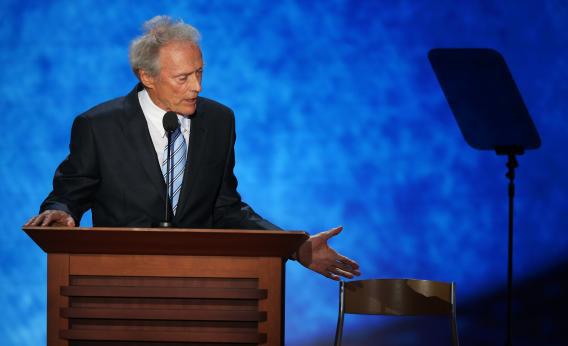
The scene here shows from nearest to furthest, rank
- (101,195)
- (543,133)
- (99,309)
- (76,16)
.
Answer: (99,309) → (101,195) → (76,16) → (543,133)

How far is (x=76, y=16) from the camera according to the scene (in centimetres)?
Result: 436

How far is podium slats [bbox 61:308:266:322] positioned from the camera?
2.05m

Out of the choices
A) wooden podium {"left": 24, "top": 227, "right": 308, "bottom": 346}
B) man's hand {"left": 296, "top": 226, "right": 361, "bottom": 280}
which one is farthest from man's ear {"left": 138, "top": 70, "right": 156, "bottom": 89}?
wooden podium {"left": 24, "top": 227, "right": 308, "bottom": 346}

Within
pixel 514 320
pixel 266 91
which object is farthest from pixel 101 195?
pixel 514 320

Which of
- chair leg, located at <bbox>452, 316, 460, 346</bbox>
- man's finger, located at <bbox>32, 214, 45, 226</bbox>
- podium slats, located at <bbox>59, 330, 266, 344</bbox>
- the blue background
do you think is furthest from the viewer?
the blue background

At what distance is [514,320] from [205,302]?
3.00 metres

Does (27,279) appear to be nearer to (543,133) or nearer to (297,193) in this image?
(297,193)

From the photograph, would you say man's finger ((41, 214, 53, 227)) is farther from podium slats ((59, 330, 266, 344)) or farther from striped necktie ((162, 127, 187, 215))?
striped necktie ((162, 127, 187, 215))

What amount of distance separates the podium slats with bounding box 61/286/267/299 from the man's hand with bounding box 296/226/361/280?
55cm

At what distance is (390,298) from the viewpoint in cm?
311

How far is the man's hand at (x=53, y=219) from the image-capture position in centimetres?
225

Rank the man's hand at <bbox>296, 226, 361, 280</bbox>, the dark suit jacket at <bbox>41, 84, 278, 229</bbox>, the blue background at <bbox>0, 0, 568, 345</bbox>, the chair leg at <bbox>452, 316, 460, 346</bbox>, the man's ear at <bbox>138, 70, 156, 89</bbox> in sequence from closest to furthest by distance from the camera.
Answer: the man's hand at <bbox>296, 226, 361, 280</bbox> < the dark suit jacket at <bbox>41, 84, 278, 229</bbox> < the man's ear at <bbox>138, 70, 156, 89</bbox> < the chair leg at <bbox>452, 316, 460, 346</bbox> < the blue background at <bbox>0, 0, 568, 345</bbox>

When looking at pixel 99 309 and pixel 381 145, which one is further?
pixel 381 145

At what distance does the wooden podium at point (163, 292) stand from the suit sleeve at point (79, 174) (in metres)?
0.67
